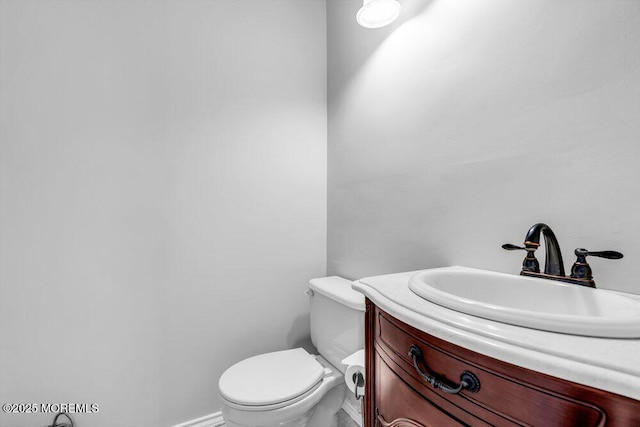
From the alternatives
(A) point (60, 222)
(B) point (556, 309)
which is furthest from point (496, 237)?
(A) point (60, 222)

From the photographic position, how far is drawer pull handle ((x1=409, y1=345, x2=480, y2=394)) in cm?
45

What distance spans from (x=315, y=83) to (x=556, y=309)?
1621mm

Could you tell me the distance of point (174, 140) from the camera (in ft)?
4.42

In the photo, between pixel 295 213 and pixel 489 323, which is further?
pixel 295 213

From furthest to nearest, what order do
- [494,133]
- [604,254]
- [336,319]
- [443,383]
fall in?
[336,319] < [494,133] < [604,254] < [443,383]

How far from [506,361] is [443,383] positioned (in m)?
0.14

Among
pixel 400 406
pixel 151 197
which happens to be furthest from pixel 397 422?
pixel 151 197

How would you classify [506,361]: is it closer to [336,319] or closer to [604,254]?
[604,254]

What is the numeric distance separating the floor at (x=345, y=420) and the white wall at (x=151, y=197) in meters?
0.44

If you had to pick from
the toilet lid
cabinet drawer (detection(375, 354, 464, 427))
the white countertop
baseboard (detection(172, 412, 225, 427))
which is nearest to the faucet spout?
the white countertop

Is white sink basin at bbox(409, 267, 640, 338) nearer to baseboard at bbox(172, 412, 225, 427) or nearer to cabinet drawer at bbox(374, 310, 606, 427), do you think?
cabinet drawer at bbox(374, 310, 606, 427)

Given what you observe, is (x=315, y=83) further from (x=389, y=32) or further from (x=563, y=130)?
(x=563, y=130)

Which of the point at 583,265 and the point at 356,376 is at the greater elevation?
the point at 583,265

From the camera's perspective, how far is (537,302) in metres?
0.68
